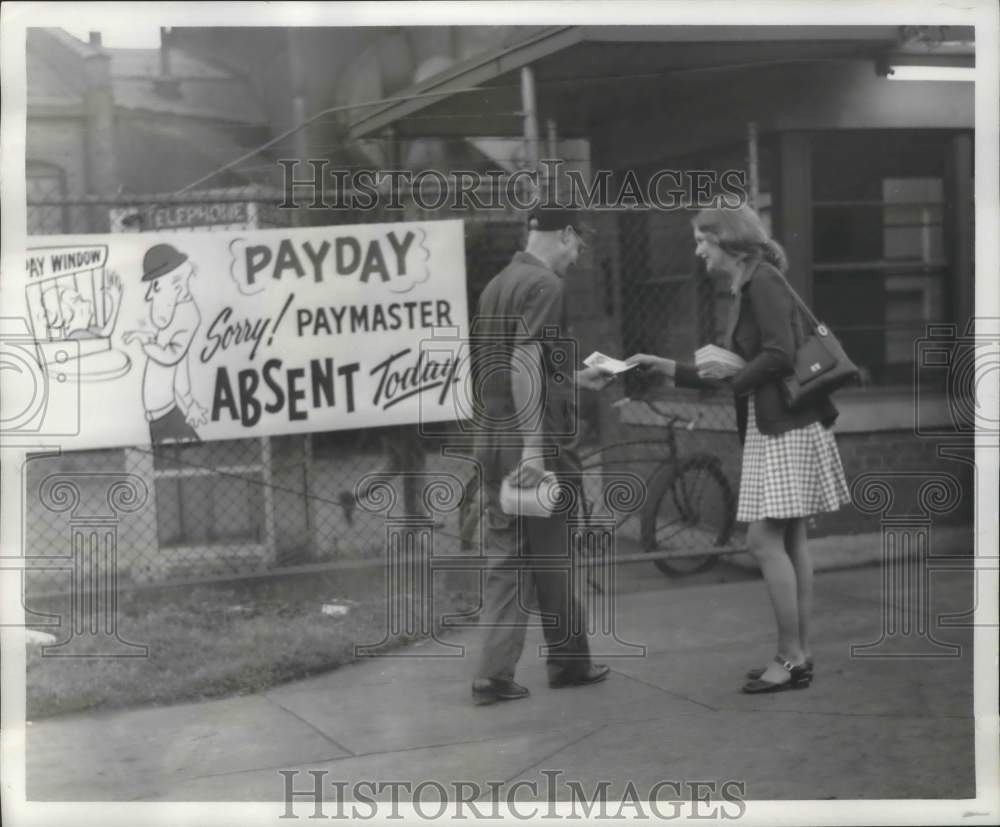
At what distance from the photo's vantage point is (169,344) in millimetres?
6504

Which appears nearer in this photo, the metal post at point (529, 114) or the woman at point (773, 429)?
the woman at point (773, 429)

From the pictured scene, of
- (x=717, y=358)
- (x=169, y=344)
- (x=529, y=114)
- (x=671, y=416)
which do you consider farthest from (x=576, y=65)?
(x=169, y=344)

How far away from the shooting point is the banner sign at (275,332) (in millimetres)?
6320

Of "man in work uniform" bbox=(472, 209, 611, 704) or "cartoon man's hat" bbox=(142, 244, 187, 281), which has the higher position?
"cartoon man's hat" bbox=(142, 244, 187, 281)

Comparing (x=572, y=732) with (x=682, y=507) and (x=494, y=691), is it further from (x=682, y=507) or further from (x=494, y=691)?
(x=682, y=507)

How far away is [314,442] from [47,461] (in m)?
1.47

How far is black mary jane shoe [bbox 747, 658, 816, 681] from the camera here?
573 cm

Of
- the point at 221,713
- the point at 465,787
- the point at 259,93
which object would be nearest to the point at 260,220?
the point at 259,93

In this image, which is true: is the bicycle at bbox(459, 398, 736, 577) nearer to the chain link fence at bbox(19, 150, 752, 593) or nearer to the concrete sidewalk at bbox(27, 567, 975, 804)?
the chain link fence at bbox(19, 150, 752, 593)

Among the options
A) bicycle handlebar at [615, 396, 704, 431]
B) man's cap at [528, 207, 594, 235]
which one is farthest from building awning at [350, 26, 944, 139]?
bicycle handlebar at [615, 396, 704, 431]

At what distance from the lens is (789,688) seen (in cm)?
570

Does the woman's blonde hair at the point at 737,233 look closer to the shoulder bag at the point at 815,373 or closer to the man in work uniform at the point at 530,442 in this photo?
the shoulder bag at the point at 815,373

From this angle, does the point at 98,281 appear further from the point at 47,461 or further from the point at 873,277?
the point at 873,277

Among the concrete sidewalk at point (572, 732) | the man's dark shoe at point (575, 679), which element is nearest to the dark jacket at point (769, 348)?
the concrete sidewalk at point (572, 732)
